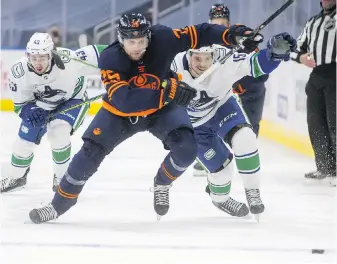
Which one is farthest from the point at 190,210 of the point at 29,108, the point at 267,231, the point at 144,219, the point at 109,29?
the point at 109,29

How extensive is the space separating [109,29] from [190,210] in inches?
191

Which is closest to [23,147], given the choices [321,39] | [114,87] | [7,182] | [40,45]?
[7,182]

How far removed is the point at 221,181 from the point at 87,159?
2.16 ft

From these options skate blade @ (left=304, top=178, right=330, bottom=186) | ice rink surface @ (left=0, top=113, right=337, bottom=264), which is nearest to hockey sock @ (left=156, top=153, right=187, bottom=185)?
ice rink surface @ (left=0, top=113, right=337, bottom=264)

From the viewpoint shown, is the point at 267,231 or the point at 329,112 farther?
the point at 329,112

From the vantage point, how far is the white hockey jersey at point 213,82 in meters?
3.72

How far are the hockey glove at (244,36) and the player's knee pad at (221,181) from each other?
605 mm

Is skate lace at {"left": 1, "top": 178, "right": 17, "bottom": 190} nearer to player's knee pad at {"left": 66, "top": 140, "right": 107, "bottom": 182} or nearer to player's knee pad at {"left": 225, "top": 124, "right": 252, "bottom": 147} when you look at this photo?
player's knee pad at {"left": 66, "top": 140, "right": 107, "bottom": 182}

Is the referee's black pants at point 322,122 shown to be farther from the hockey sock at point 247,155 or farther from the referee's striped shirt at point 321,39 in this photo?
the hockey sock at point 247,155

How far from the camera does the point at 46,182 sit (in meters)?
4.79

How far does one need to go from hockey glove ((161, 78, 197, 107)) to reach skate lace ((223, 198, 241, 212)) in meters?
0.70

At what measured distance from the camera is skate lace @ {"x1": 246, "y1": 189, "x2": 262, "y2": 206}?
363 cm

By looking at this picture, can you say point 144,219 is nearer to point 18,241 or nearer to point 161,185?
point 161,185

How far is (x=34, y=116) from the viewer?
13.4ft
